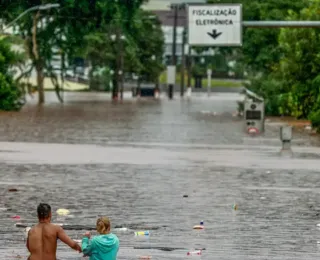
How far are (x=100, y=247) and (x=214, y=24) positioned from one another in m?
30.0

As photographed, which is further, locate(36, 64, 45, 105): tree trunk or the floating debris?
locate(36, 64, 45, 105): tree trunk

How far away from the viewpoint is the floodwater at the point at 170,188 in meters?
15.2

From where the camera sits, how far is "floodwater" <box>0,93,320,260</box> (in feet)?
49.9

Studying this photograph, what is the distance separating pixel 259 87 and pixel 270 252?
165ft

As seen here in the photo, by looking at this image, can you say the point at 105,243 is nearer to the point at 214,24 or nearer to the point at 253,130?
the point at 214,24

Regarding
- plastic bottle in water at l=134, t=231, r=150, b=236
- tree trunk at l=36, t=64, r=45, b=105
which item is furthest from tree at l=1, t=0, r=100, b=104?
plastic bottle in water at l=134, t=231, r=150, b=236

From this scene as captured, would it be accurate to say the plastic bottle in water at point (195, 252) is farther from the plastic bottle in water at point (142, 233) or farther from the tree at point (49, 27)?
the tree at point (49, 27)

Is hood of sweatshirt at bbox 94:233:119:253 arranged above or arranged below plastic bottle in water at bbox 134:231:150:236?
above

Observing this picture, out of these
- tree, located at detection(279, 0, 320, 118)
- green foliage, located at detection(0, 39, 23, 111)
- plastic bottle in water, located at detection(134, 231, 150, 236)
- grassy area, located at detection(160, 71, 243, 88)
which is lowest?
grassy area, located at detection(160, 71, 243, 88)

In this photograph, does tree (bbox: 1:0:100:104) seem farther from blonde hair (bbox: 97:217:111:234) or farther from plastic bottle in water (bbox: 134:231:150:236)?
blonde hair (bbox: 97:217:111:234)

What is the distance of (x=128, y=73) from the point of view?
117 m

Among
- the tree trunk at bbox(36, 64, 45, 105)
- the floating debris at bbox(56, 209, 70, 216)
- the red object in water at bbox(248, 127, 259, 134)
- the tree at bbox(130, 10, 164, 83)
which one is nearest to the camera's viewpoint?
the floating debris at bbox(56, 209, 70, 216)

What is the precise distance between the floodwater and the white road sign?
3131 millimetres

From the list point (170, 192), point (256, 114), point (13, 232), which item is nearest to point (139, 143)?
point (256, 114)
